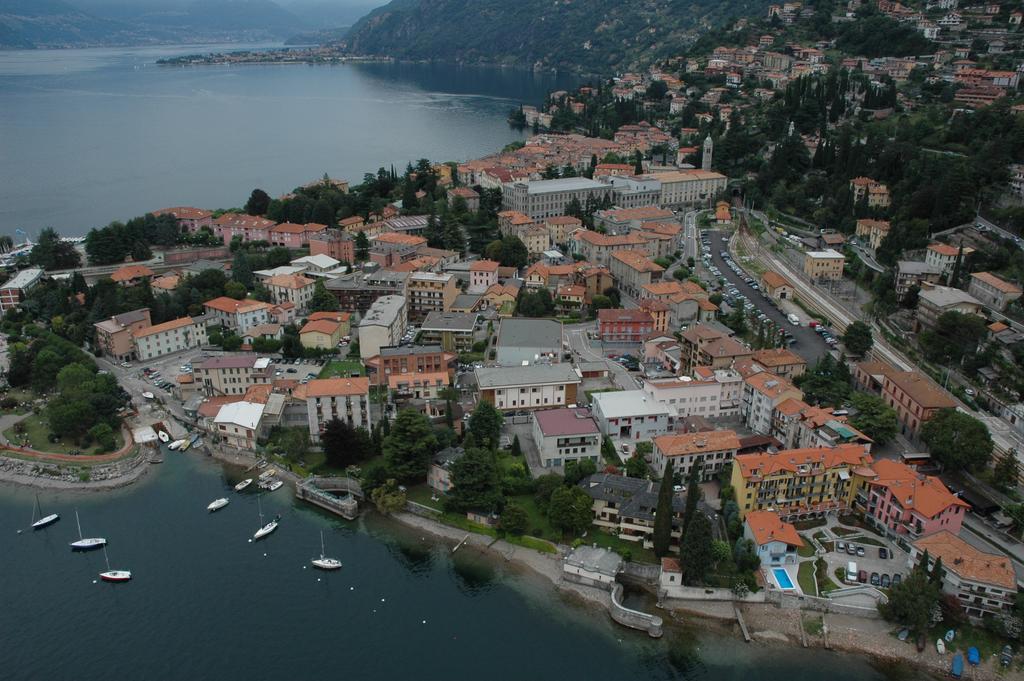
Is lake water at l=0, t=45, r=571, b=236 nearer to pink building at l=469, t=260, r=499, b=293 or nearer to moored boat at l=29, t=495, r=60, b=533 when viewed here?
pink building at l=469, t=260, r=499, b=293

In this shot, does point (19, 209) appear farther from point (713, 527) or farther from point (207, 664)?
point (713, 527)

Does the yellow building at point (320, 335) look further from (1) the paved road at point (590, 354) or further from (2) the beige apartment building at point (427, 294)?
(1) the paved road at point (590, 354)

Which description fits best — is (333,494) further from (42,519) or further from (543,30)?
(543,30)

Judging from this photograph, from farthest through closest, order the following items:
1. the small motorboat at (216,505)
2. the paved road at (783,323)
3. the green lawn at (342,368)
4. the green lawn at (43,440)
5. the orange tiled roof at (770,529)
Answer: the paved road at (783,323) < the green lawn at (342,368) < the green lawn at (43,440) < the small motorboat at (216,505) < the orange tiled roof at (770,529)

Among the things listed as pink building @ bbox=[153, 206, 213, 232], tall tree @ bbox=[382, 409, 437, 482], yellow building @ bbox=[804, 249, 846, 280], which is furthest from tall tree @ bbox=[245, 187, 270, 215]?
yellow building @ bbox=[804, 249, 846, 280]

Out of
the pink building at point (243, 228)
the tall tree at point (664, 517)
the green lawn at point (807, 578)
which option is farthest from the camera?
the pink building at point (243, 228)

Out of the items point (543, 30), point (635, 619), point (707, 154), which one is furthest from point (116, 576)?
point (543, 30)

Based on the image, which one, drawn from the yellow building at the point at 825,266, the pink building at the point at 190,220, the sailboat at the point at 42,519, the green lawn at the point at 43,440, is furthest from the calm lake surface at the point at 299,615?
the pink building at the point at 190,220
